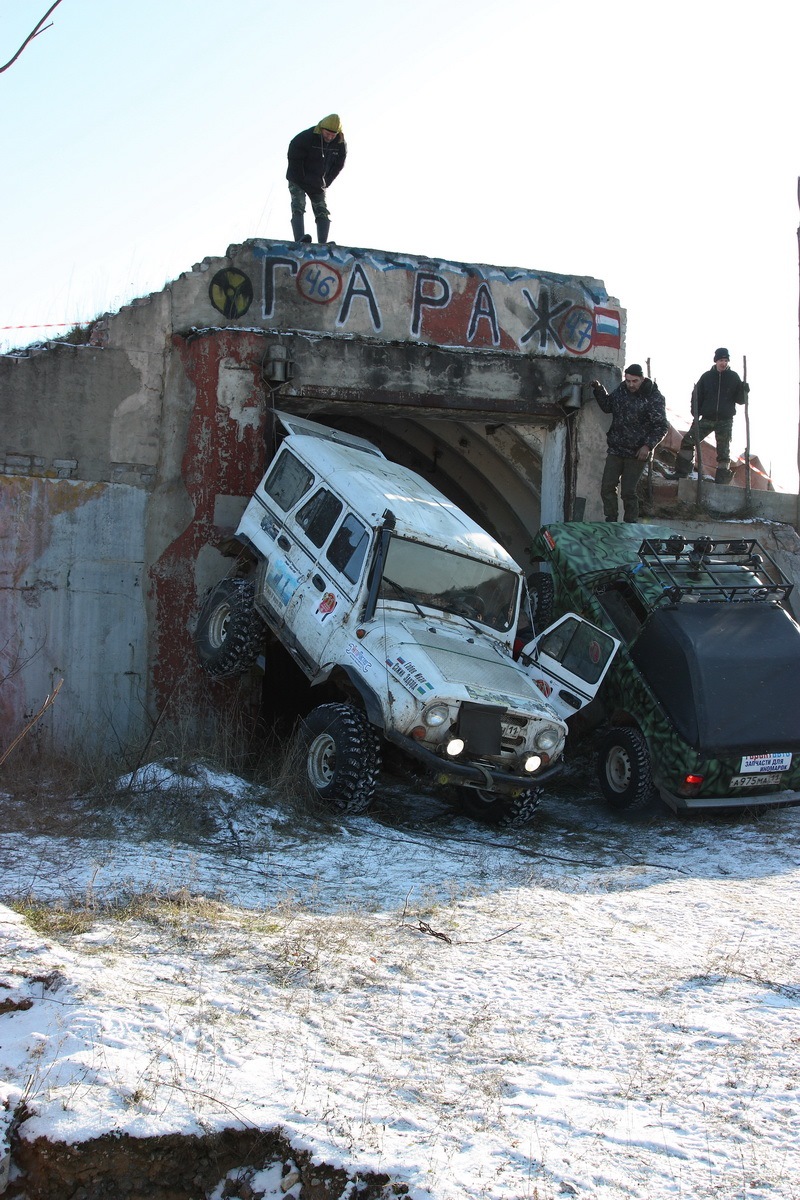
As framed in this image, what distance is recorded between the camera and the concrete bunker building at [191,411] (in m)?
11.4

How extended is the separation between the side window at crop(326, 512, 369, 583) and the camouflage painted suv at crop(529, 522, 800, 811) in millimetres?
2431

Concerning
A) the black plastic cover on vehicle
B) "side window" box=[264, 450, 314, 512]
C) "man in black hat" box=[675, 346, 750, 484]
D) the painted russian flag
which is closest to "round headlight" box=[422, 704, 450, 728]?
the black plastic cover on vehicle

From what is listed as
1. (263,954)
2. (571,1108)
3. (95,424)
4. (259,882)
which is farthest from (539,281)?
(571,1108)

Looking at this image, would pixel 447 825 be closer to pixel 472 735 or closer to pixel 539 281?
pixel 472 735

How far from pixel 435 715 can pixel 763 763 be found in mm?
2908

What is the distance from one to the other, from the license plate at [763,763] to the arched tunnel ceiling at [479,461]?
18.6 ft

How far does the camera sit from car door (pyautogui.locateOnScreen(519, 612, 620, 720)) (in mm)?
9438

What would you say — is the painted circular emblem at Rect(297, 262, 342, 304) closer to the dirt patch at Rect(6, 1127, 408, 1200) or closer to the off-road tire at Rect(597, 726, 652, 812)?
the off-road tire at Rect(597, 726, 652, 812)

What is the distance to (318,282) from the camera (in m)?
12.3

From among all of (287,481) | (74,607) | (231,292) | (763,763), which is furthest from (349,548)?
(231,292)

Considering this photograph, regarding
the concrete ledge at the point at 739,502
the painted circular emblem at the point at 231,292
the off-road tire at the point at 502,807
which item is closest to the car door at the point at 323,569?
the off-road tire at the point at 502,807

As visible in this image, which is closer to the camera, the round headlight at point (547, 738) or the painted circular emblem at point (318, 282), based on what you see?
the round headlight at point (547, 738)

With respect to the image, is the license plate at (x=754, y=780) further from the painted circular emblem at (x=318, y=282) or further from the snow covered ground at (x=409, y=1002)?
the painted circular emblem at (x=318, y=282)

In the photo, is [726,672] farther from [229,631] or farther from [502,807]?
A: [229,631]
